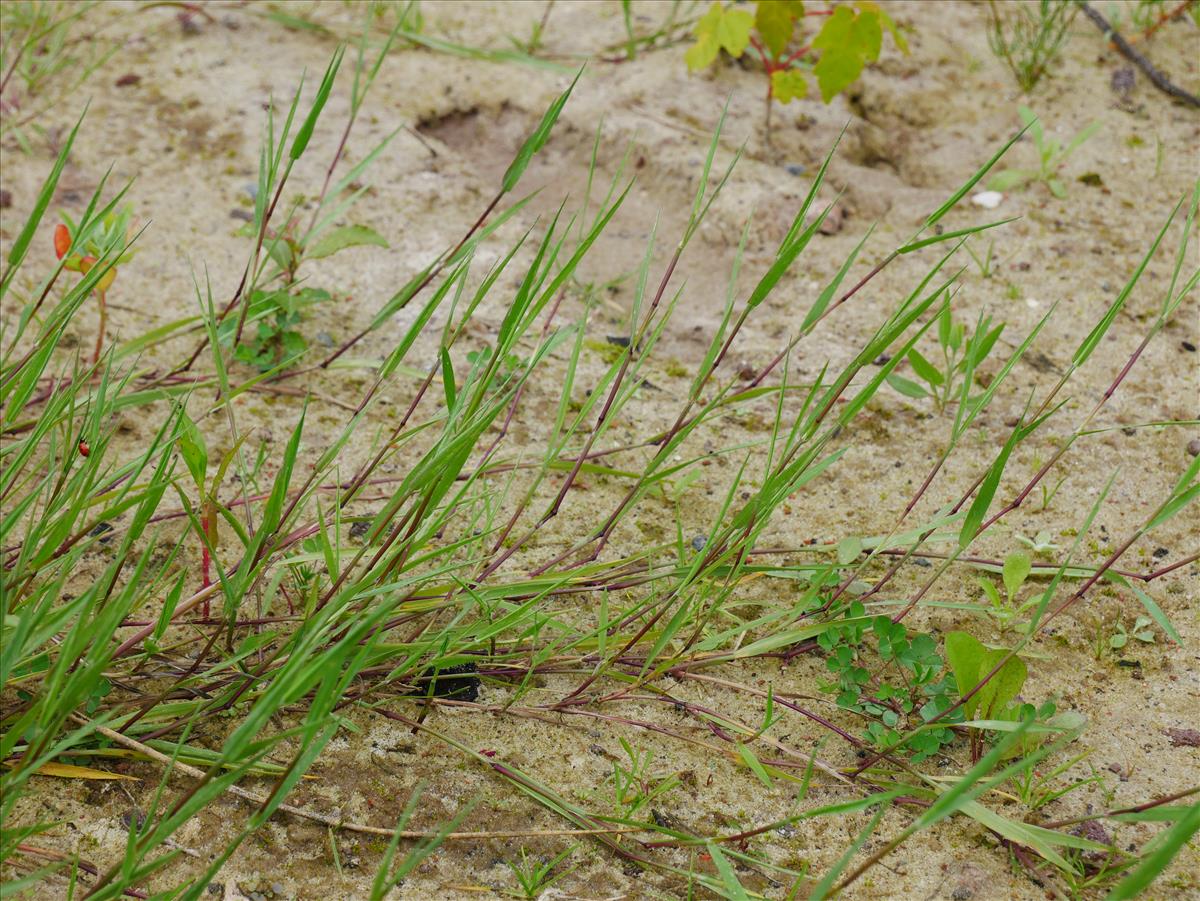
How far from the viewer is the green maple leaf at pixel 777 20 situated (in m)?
2.87

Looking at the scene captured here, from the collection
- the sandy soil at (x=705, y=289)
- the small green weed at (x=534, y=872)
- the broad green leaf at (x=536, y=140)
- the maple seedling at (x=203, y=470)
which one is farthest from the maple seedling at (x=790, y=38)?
the small green weed at (x=534, y=872)

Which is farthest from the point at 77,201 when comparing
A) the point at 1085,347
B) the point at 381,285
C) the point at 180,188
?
the point at 1085,347

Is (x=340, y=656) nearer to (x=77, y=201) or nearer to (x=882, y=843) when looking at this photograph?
(x=882, y=843)

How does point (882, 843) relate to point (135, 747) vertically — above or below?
above

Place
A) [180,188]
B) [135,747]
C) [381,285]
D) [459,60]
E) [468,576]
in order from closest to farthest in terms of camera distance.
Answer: [135,747] < [468,576] < [381,285] < [180,188] < [459,60]

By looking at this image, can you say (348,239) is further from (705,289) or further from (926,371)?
(926,371)

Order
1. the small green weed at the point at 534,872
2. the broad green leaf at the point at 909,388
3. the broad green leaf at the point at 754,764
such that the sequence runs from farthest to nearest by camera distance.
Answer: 1. the broad green leaf at the point at 909,388
2. the broad green leaf at the point at 754,764
3. the small green weed at the point at 534,872

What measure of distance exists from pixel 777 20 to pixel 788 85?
0.69 feet

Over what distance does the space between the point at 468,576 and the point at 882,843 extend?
26.6 inches

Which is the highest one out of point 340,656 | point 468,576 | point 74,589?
point 340,656

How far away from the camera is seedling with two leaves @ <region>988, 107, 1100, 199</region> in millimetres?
2748

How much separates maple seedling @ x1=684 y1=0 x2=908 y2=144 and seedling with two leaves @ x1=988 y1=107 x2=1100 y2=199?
1.38 ft

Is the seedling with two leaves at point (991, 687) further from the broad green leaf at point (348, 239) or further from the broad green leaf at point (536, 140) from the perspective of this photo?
the broad green leaf at point (348, 239)

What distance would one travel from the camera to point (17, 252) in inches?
57.3
